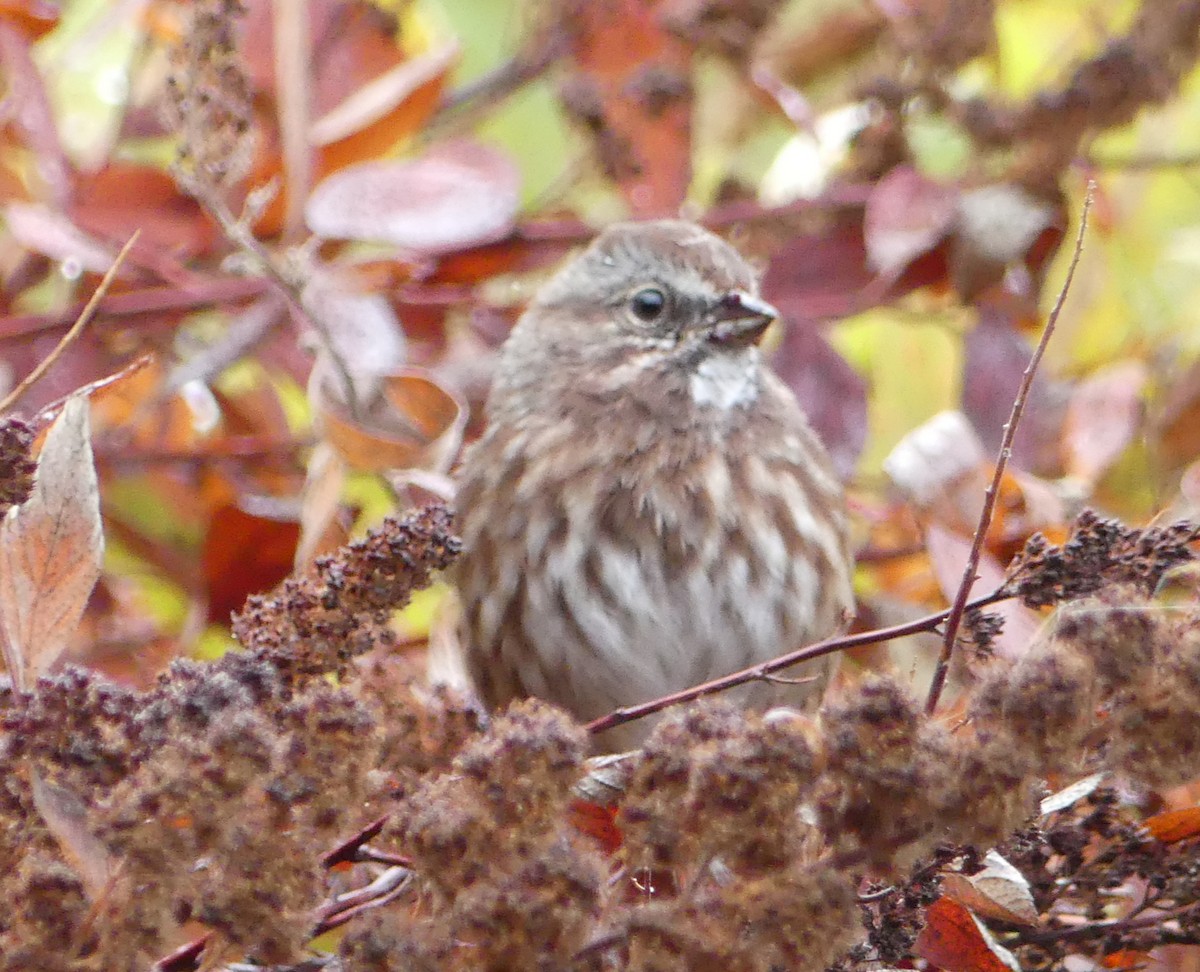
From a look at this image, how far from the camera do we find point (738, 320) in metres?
3.39

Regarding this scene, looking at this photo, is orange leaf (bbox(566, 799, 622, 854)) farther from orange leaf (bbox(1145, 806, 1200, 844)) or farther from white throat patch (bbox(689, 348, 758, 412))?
white throat patch (bbox(689, 348, 758, 412))

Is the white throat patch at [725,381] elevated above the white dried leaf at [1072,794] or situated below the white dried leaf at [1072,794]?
above

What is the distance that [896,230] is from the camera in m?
3.13

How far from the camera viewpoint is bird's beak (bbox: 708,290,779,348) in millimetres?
3326

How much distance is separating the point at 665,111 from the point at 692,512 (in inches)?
29.3

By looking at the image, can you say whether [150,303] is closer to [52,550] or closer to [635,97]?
[635,97]

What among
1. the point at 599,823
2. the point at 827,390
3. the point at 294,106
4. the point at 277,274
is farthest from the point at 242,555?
the point at 827,390

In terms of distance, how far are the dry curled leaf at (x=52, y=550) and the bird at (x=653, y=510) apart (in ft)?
5.07

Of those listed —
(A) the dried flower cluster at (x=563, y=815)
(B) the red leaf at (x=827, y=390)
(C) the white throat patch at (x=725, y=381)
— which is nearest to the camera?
(A) the dried flower cluster at (x=563, y=815)

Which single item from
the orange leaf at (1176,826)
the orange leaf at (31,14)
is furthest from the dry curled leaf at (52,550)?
the orange leaf at (31,14)

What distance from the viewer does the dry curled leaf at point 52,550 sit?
1618mm

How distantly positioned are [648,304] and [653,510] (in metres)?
0.51

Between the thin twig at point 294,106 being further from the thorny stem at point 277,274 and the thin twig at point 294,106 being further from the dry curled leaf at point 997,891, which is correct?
the dry curled leaf at point 997,891

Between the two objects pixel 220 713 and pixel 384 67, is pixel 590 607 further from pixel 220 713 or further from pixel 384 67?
pixel 220 713
